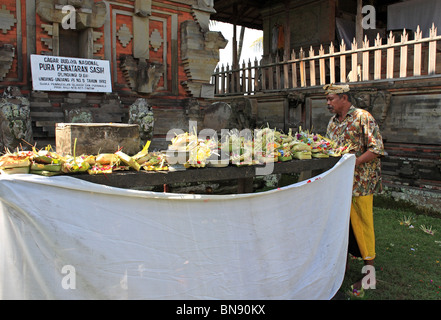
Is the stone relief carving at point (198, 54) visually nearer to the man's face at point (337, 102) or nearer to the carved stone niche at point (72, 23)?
the carved stone niche at point (72, 23)

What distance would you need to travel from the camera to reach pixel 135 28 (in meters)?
7.32

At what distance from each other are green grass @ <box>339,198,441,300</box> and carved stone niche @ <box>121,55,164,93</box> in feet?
16.4

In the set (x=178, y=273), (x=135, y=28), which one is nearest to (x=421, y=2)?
(x=135, y=28)

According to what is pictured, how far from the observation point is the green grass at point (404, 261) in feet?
12.4

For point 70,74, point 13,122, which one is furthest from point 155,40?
point 13,122

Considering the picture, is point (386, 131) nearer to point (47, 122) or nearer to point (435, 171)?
point (435, 171)

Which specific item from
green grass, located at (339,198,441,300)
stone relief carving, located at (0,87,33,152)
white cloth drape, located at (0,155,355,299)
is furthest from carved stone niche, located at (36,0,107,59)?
green grass, located at (339,198,441,300)

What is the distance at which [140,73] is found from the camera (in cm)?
723

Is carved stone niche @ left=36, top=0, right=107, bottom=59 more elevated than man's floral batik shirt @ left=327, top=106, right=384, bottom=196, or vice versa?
carved stone niche @ left=36, top=0, right=107, bottom=59

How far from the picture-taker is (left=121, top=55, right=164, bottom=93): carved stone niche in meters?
7.12

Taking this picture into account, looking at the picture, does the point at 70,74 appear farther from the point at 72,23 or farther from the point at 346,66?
the point at 346,66

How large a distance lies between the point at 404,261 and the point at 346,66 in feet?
25.8

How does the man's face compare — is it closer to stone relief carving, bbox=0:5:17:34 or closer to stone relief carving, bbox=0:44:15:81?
stone relief carving, bbox=0:44:15:81

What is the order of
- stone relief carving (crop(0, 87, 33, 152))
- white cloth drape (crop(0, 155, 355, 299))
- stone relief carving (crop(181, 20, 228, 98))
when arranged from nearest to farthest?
white cloth drape (crop(0, 155, 355, 299)) < stone relief carving (crop(0, 87, 33, 152)) < stone relief carving (crop(181, 20, 228, 98))
